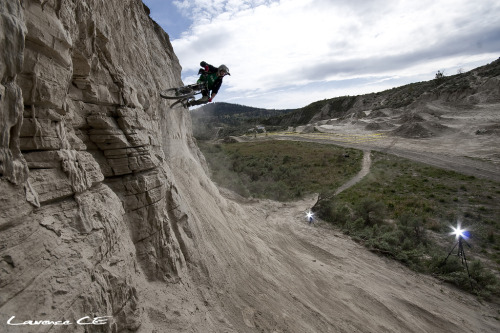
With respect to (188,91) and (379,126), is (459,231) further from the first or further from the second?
(379,126)

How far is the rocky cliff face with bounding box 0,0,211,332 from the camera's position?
10.4ft

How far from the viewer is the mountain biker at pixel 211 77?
9734mm

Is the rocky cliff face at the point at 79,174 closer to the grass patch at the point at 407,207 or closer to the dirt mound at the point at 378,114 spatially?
the grass patch at the point at 407,207

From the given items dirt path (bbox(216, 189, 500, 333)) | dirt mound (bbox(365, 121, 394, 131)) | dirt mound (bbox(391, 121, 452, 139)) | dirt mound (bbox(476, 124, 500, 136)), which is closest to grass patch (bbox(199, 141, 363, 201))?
dirt path (bbox(216, 189, 500, 333))

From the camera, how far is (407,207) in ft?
61.7

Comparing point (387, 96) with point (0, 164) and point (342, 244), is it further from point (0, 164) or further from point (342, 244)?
point (0, 164)

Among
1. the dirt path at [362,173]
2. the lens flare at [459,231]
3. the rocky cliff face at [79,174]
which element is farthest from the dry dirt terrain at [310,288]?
the dirt path at [362,173]

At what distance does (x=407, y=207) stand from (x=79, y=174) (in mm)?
20696

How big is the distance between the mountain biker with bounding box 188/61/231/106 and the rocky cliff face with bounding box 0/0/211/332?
285 centimetres

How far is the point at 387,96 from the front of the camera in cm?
8081

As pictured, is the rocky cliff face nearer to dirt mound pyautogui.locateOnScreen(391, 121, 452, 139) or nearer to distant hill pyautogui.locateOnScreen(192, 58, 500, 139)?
dirt mound pyautogui.locateOnScreen(391, 121, 452, 139)

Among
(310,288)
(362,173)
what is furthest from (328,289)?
(362,173)

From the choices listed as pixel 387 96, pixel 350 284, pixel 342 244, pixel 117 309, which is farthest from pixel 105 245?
pixel 387 96

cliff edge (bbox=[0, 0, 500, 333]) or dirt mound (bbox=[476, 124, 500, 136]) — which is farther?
dirt mound (bbox=[476, 124, 500, 136])
